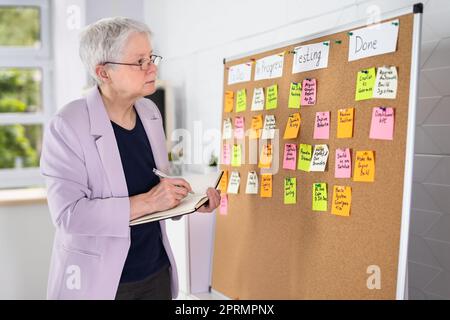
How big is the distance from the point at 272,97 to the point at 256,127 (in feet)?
0.50

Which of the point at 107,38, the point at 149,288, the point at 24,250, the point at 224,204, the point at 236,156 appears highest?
the point at 107,38

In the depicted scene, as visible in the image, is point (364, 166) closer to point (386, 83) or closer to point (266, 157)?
point (386, 83)

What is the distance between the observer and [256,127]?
2.12 meters

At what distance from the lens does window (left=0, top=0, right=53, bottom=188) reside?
183 inches

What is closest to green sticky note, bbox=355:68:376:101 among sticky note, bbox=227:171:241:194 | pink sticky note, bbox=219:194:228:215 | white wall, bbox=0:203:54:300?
sticky note, bbox=227:171:241:194

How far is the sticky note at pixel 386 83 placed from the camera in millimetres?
1521

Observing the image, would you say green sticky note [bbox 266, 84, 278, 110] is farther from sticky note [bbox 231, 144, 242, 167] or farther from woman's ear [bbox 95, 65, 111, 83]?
woman's ear [bbox 95, 65, 111, 83]

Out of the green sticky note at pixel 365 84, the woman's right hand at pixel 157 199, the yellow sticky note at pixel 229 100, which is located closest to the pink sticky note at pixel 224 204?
the yellow sticky note at pixel 229 100

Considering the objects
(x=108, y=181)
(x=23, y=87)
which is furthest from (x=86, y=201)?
(x=23, y=87)

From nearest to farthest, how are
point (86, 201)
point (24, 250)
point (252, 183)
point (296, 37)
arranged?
Answer: point (86, 201), point (252, 183), point (296, 37), point (24, 250)

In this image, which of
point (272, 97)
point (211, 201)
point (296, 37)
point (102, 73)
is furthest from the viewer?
point (296, 37)

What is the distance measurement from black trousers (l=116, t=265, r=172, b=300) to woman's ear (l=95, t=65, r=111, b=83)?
0.62 m

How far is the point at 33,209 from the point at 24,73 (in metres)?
2.39

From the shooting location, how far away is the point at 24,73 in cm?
474
